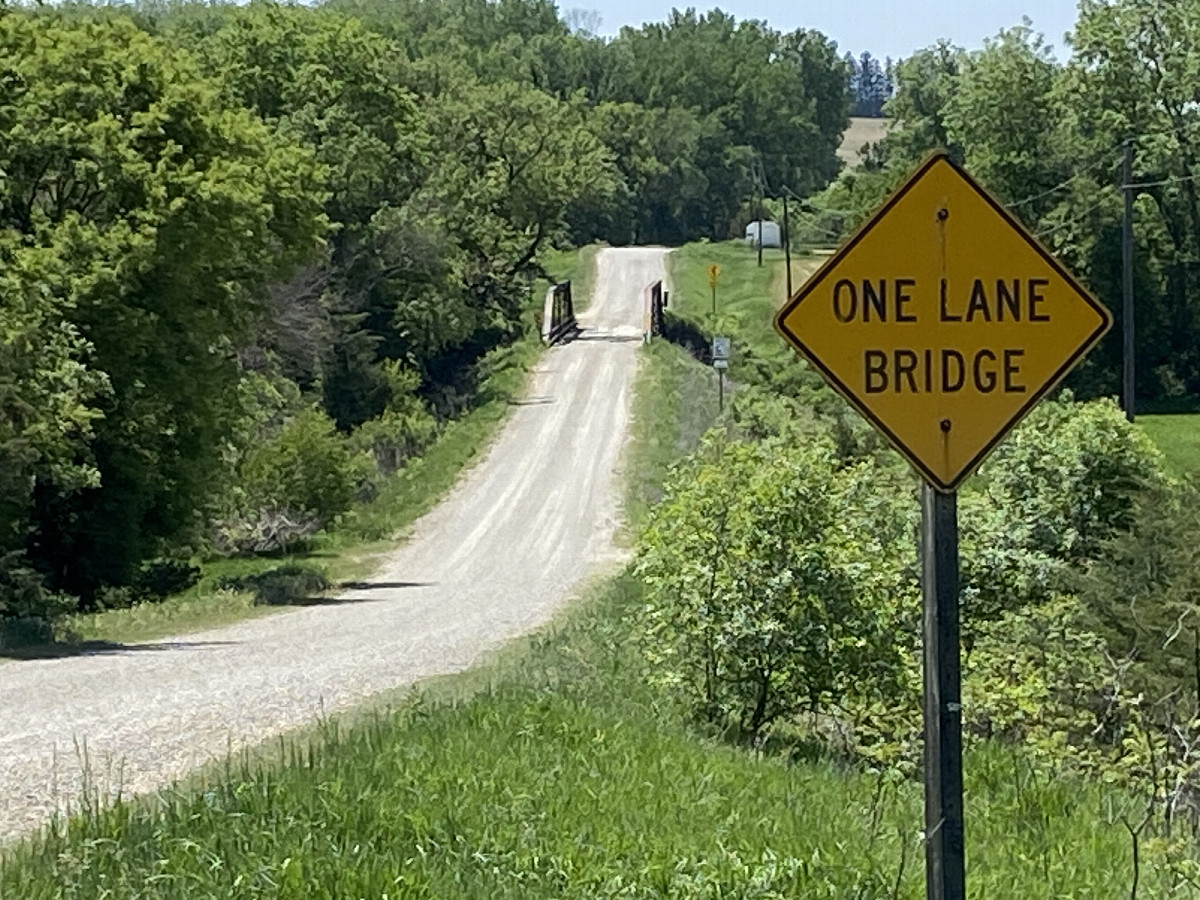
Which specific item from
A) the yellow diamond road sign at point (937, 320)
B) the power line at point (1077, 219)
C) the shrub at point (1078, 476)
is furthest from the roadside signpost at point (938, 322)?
the power line at point (1077, 219)

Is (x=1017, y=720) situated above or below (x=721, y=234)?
below

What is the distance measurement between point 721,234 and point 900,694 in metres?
125

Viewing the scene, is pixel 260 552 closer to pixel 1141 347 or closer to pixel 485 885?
pixel 485 885

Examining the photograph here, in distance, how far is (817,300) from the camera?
623cm

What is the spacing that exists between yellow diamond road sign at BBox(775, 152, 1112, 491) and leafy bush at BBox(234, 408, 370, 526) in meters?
36.2

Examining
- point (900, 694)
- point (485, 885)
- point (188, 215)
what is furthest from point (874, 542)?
point (188, 215)

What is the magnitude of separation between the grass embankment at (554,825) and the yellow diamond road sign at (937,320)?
2.29 metres

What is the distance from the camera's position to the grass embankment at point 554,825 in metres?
7.30

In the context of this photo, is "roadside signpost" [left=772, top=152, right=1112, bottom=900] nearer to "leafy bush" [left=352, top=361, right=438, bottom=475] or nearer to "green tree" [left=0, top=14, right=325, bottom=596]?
"green tree" [left=0, top=14, right=325, bottom=596]

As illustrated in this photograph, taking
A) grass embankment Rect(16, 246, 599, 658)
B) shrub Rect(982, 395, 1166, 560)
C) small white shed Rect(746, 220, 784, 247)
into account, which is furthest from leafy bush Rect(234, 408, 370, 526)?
small white shed Rect(746, 220, 784, 247)

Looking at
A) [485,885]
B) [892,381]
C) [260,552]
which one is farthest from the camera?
[260,552]

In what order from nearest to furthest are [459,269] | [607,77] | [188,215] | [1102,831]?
[1102,831]
[188,215]
[459,269]
[607,77]

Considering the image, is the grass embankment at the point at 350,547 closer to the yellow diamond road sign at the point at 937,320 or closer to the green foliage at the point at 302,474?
the green foliage at the point at 302,474

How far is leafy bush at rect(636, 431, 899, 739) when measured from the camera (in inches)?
544
